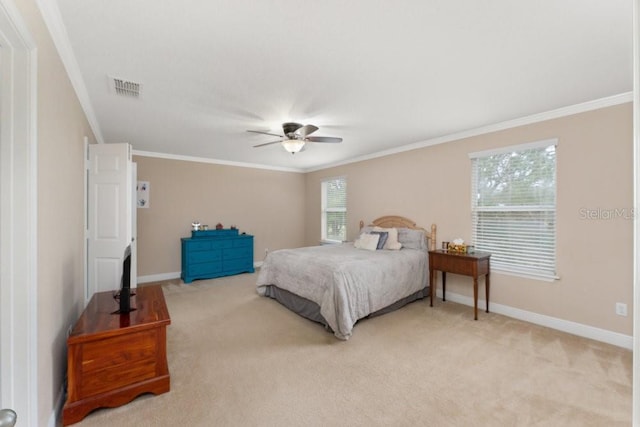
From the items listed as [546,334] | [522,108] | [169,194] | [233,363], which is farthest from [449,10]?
[169,194]

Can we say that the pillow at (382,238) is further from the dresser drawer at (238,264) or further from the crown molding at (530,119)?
the dresser drawer at (238,264)

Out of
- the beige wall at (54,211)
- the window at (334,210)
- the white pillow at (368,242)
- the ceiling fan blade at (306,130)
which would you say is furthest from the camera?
the window at (334,210)

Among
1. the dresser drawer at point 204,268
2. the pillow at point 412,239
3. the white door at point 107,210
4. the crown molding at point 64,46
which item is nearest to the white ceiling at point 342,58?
the crown molding at point 64,46

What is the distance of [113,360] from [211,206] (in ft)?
14.0

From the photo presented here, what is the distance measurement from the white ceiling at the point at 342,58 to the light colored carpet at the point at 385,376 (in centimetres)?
243

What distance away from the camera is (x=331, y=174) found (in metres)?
6.50

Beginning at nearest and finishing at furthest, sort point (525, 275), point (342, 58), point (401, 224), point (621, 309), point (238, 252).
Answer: point (342, 58) → point (621, 309) → point (525, 275) → point (401, 224) → point (238, 252)

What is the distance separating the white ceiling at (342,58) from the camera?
5.35 feet

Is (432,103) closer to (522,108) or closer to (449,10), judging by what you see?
(522,108)

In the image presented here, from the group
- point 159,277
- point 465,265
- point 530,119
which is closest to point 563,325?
point 465,265

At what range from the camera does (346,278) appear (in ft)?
10.3

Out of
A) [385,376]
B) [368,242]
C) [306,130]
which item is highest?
[306,130]

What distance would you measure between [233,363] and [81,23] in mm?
2665

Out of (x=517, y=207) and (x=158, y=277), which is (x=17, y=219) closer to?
(x=517, y=207)
